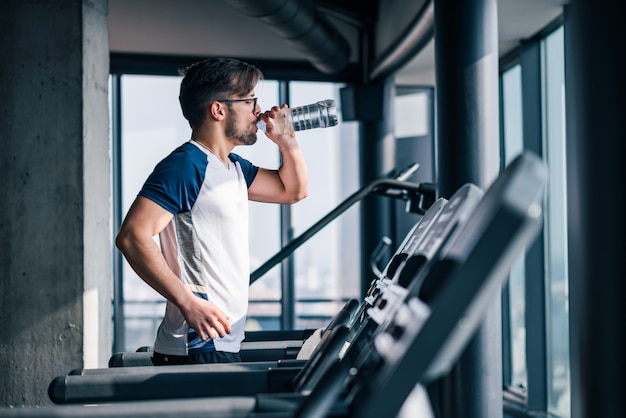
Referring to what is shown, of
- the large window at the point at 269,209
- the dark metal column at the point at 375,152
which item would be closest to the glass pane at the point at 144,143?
the large window at the point at 269,209

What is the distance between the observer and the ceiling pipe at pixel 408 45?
15.0 ft

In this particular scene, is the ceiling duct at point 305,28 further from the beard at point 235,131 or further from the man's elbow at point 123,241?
the man's elbow at point 123,241

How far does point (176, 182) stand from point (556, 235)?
3522 millimetres

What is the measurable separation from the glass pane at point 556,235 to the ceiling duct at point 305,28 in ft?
4.97

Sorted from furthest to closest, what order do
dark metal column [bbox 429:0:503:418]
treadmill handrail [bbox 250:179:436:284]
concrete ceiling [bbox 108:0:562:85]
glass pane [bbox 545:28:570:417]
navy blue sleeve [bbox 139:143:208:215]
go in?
concrete ceiling [bbox 108:0:562:85] → glass pane [bbox 545:28:570:417] → treadmill handrail [bbox 250:179:436:284] → dark metal column [bbox 429:0:503:418] → navy blue sleeve [bbox 139:143:208:215]

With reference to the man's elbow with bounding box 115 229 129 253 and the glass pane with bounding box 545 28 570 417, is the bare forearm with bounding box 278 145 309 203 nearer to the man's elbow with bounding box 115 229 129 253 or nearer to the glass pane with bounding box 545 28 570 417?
the man's elbow with bounding box 115 229 129 253

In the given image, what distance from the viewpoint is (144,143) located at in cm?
792

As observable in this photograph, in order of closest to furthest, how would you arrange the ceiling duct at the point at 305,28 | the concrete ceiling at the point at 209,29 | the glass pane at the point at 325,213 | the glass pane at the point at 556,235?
the ceiling duct at the point at 305,28
the glass pane at the point at 556,235
the concrete ceiling at the point at 209,29
the glass pane at the point at 325,213

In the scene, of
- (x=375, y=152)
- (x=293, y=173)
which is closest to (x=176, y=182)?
(x=293, y=173)

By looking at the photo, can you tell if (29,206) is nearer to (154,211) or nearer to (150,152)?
(154,211)

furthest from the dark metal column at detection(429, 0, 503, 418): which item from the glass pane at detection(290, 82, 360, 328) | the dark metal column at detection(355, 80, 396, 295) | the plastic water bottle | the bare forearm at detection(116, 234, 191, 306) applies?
the glass pane at detection(290, 82, 360, 328)

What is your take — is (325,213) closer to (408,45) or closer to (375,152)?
(375,152)

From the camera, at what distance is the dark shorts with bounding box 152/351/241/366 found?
81.2 inches

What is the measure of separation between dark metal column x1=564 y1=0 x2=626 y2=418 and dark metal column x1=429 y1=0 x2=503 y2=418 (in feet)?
2.83
